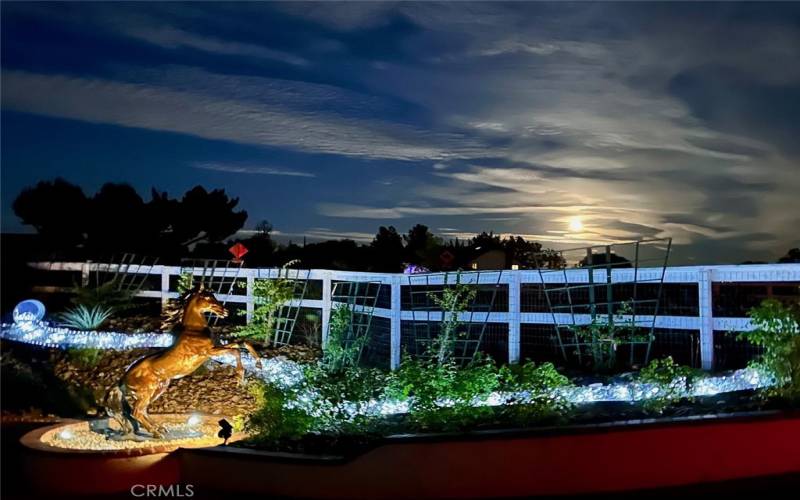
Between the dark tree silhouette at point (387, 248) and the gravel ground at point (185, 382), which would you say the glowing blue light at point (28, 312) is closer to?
the gravel ground at point (185, 382)

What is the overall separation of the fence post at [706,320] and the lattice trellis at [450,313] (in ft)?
9.10

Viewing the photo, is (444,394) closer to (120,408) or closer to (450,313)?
(120,408)

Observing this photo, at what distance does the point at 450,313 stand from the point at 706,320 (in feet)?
11.4

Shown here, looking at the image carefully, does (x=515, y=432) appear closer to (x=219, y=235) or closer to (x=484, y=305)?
(x=484, y=305)

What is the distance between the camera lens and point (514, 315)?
1066 centimetres

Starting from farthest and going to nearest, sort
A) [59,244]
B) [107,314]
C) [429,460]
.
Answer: [59,244]
[107,314]
[429,460]

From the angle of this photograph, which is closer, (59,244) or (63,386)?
(63,386)

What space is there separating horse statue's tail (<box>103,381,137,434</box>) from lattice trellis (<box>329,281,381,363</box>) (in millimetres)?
4866

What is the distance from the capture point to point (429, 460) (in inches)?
225

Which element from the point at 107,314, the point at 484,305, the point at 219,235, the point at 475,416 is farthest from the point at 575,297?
the point at 219,235

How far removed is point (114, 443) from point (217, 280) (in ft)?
28.7

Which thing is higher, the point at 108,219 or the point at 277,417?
the point at 108,219

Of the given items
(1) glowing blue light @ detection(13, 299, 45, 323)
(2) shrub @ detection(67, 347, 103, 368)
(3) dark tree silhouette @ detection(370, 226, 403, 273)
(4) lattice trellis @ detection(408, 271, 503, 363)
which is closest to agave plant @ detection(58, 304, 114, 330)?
(1) glowing blue light @ detection(13, 299, 45, 323)

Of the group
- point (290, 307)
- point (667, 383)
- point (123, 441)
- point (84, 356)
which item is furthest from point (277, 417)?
point (290, 307)
